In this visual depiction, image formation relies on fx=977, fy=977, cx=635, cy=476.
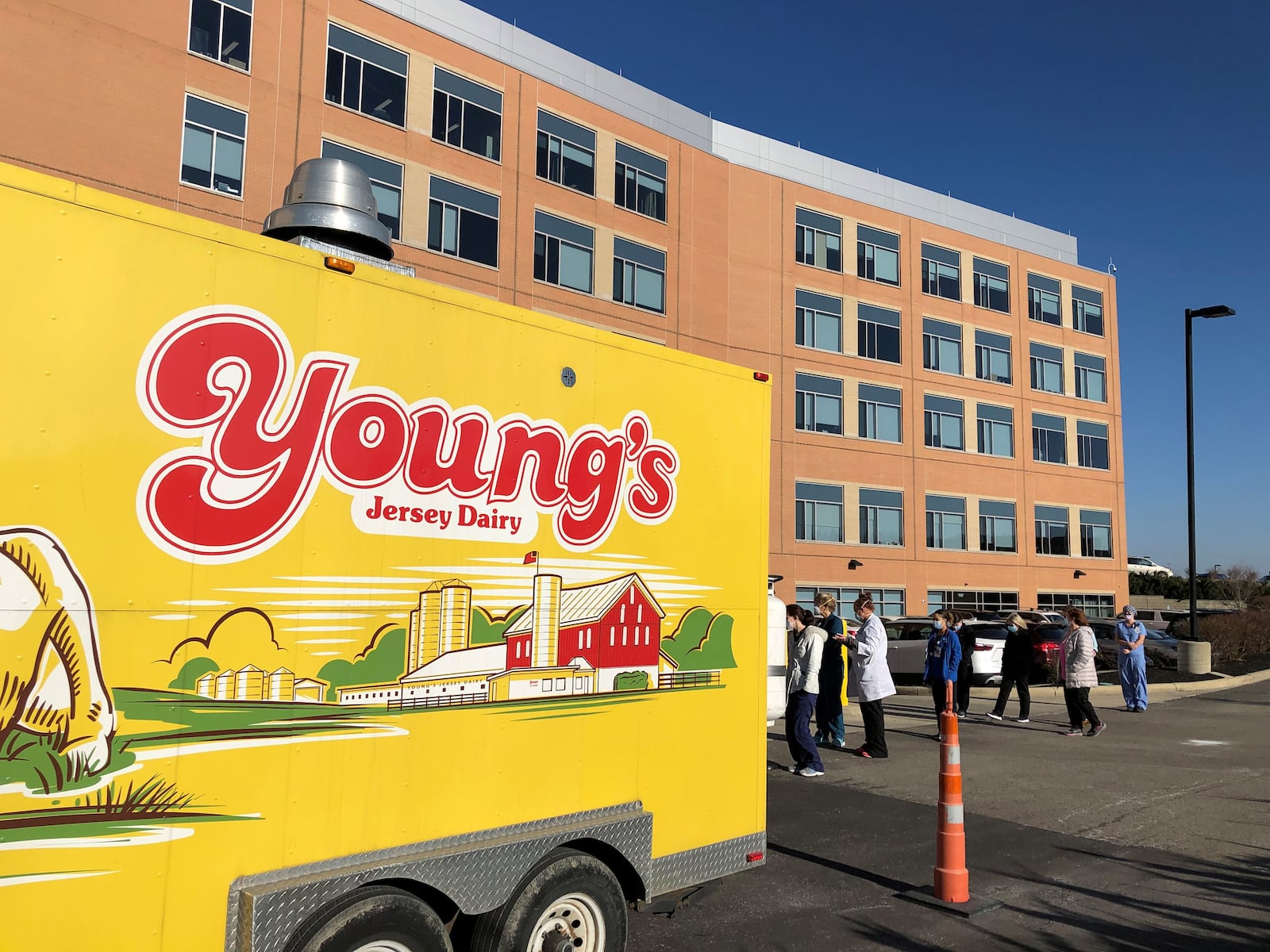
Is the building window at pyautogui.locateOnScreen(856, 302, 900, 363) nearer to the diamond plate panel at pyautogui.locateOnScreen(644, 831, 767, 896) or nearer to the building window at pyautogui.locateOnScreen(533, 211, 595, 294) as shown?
the building window at pyautogui.locateOnScreen(533, 211, 595, 294)

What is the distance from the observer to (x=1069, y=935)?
579cm

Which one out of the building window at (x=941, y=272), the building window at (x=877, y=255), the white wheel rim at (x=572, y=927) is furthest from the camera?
the building window at (x=941, y=272)

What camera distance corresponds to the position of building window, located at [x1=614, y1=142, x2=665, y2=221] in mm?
33031

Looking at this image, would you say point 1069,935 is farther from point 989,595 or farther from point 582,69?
point 989,595

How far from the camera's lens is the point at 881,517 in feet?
130

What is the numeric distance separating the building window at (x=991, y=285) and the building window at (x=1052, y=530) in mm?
9545

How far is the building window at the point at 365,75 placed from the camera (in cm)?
2653

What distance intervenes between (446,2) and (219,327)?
29179mm

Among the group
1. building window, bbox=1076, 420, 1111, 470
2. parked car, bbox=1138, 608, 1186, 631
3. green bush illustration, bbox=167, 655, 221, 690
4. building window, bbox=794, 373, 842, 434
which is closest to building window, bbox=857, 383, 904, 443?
building window, bbox=794, 373, 842, 434

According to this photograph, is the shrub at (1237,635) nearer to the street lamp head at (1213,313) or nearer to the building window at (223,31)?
the street lamp head at (1213,313)

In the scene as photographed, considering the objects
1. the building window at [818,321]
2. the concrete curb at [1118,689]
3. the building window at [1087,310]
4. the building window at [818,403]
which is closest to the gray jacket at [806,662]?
the concrete curb at [1118,689]

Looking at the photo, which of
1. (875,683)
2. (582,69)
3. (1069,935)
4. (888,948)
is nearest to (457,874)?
(888,948)

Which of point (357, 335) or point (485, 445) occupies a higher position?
point (357, 335)

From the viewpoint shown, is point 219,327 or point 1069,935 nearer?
point 219,327
